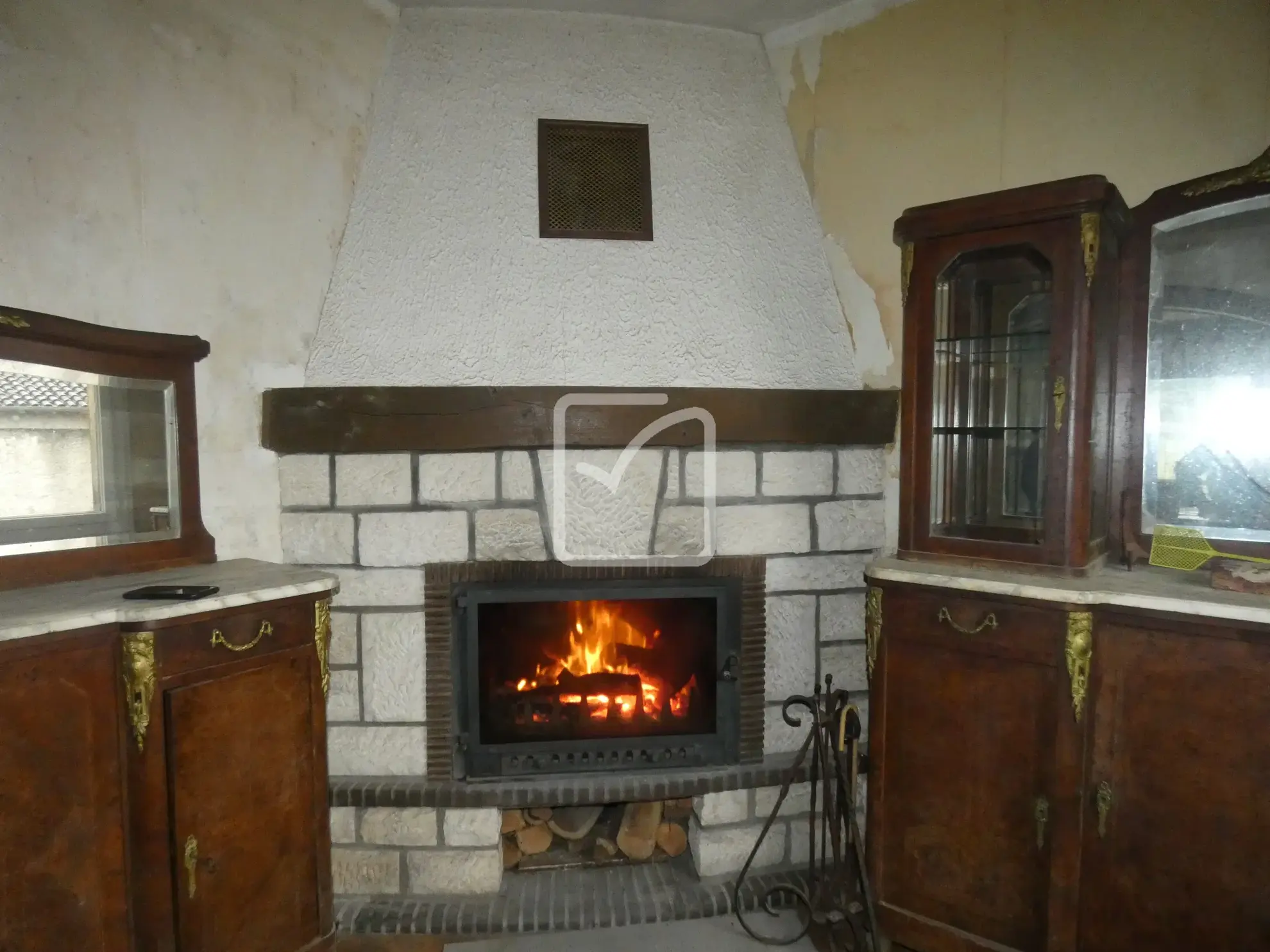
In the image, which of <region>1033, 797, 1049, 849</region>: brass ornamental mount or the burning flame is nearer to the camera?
<region>1033, 797, 1049, 849</region>: brass ornamental mount

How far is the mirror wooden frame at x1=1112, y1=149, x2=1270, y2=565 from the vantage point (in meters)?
1.86

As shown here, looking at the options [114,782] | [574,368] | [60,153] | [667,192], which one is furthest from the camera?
[667,192]

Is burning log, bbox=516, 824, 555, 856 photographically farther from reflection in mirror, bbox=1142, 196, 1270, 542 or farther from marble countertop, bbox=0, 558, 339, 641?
reflection in mirror, bbox=1142, 196, 1270, 542

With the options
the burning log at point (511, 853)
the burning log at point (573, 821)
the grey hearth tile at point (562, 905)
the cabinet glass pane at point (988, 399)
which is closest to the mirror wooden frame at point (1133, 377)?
the cabinet glass pane at point (988, 399)

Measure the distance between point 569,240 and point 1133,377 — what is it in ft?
5.53

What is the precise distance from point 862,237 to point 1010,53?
2.10ft

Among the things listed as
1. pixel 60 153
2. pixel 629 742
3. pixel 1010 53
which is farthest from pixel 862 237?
A: pixel 60 153

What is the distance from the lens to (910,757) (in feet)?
5.89

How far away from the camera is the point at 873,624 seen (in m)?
1.86

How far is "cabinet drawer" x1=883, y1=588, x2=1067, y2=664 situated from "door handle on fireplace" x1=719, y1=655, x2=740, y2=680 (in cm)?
46

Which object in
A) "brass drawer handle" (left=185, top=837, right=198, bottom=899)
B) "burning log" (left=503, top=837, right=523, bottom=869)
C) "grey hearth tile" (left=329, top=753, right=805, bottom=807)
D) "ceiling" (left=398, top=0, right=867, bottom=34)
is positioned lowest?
"burning log" (left=503, top=837, right=523, bottom=869)

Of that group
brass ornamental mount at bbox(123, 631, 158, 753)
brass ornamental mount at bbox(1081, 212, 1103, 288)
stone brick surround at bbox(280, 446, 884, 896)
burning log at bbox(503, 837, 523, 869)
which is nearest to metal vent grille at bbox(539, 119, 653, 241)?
stone brick surround at bbox(280, 446, 884, 896)

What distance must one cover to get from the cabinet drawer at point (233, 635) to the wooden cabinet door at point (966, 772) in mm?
1523

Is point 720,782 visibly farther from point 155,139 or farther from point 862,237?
point 155,139
